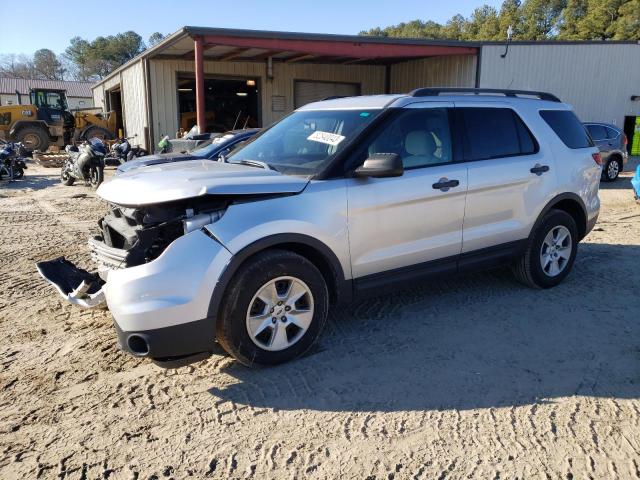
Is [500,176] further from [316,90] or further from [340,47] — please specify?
[316,90]

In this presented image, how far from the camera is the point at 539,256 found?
5238 millimetres

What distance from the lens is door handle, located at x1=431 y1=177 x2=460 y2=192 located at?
4277 millimetres

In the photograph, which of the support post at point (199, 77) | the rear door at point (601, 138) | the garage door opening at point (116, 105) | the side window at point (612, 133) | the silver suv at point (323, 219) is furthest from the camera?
the garage door opening at point (116, 105)

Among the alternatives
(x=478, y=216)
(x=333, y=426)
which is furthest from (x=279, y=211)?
(x=478, y=216)

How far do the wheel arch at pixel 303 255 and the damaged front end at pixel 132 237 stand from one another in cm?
32

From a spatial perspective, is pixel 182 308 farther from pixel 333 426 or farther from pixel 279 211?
pixel 333 426

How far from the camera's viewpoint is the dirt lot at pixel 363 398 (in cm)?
277

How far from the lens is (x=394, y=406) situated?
10.7 feet

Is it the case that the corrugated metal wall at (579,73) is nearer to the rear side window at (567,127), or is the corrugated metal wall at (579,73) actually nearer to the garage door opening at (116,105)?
the rear side window at (567,127)

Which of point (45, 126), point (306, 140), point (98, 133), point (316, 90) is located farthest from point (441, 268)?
point (45, 126)

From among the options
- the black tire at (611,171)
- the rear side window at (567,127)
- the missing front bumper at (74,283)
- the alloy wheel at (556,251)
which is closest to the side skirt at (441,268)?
the alloy wheel at (556,251)

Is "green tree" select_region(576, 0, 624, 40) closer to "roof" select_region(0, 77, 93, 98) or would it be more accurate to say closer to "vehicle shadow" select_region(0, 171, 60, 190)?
"vehicle shadow" select_region(0, 171, 60, 190)

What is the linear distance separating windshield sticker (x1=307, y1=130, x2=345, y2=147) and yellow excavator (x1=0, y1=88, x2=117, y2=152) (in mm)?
21522

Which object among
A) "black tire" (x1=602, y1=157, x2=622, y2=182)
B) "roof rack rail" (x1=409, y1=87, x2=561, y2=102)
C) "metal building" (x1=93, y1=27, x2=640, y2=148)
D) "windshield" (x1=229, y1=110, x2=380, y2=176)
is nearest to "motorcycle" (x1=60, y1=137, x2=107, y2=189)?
"metal building" (x1=93, y1=27, x2=640, y2=148)
